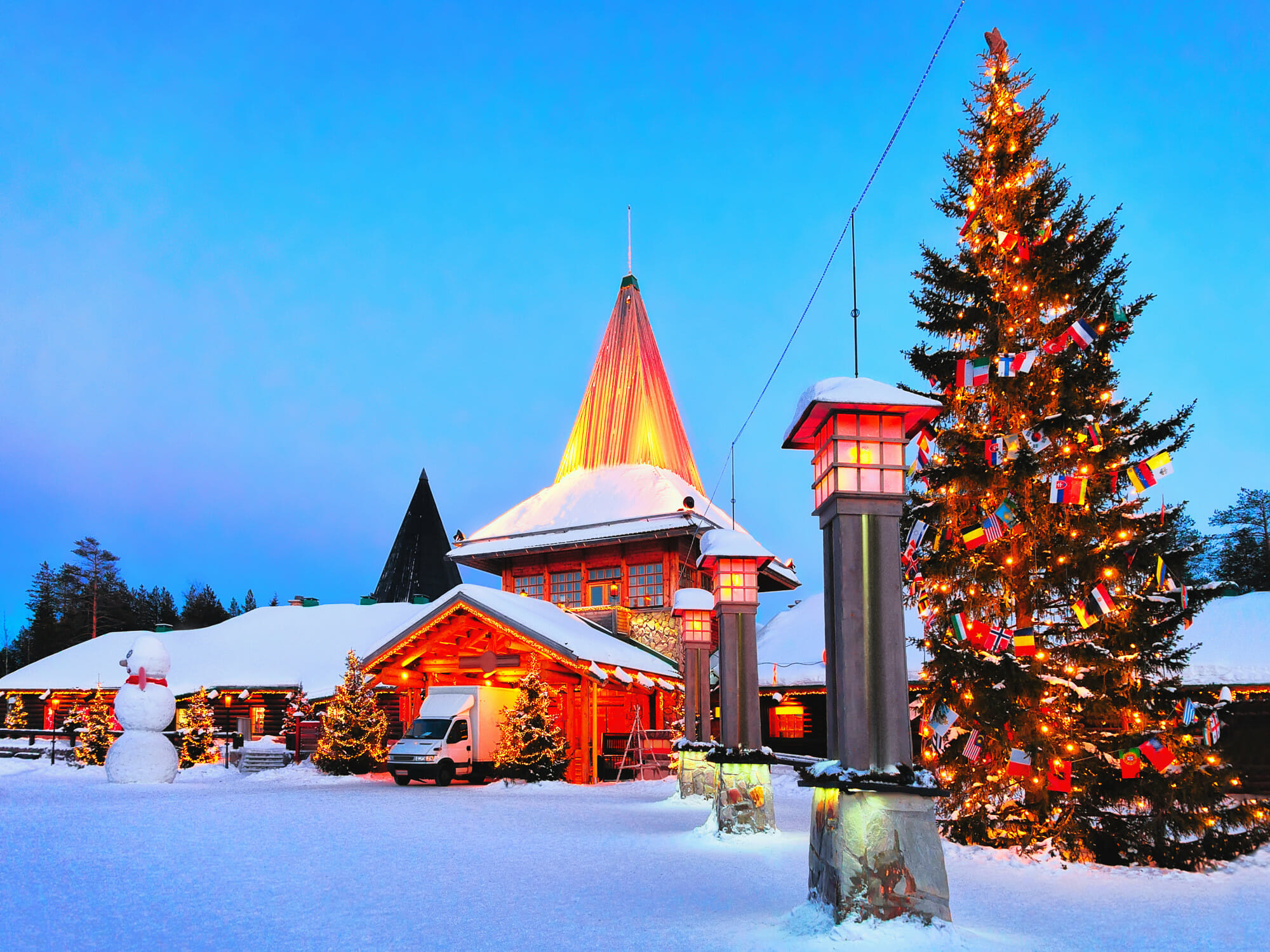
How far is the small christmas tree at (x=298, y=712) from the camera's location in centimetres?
3142

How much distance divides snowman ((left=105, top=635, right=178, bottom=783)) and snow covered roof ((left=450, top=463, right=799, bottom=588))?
14.0 meters

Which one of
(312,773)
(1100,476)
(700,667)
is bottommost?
(312,773)

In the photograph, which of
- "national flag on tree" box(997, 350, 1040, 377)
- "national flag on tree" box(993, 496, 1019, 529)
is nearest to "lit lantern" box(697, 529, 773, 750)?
"national flag on tree" box(993, 496, 1019, 529)

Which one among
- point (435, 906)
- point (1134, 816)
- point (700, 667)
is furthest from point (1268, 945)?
point (700, 667)

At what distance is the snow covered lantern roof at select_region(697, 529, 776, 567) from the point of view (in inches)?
601

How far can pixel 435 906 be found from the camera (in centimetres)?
782

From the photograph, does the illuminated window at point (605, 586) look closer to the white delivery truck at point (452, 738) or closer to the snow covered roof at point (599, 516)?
the snow covered roof at point (599, 516)

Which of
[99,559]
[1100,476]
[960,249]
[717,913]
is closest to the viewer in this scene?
[717,913]

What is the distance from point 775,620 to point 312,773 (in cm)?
1747

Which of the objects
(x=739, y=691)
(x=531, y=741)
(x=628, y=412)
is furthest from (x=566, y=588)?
(x=739, y=691)

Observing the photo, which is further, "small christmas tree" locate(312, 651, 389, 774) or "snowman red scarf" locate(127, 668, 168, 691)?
"small christmas tree" locate(312, 651, 389, 774)

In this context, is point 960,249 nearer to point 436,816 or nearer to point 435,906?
point 435,906

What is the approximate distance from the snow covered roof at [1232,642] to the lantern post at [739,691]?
38.9 ft

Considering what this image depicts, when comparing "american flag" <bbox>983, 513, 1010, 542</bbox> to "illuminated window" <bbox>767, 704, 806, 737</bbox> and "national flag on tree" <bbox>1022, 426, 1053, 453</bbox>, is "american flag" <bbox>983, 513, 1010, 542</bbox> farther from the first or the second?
"illuminated window" <bbox>767, 704, 806, 737</bbox>
